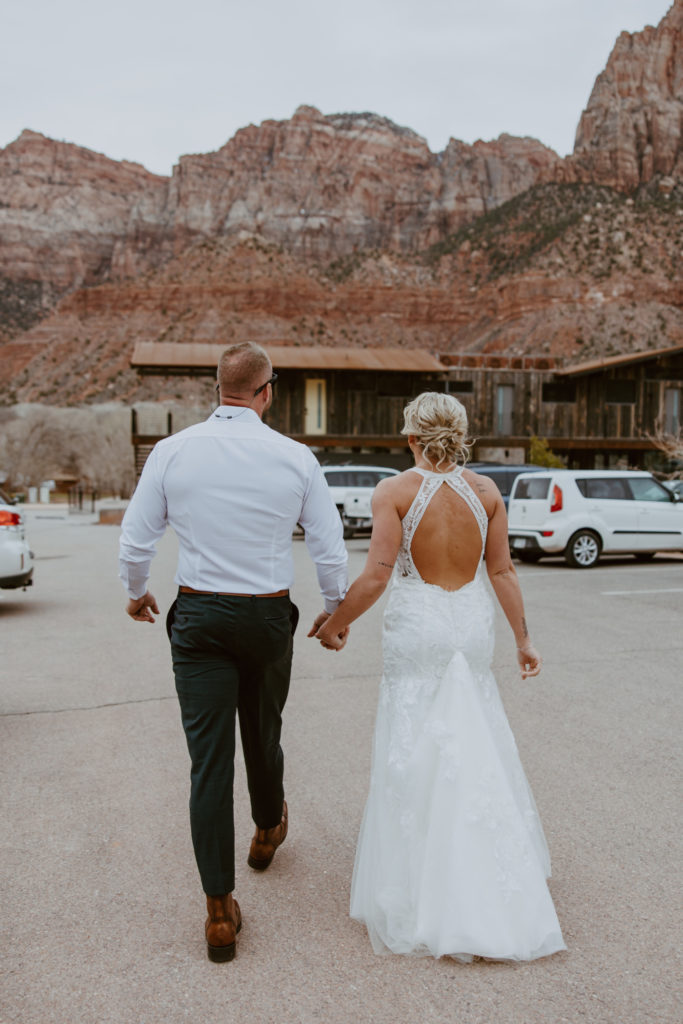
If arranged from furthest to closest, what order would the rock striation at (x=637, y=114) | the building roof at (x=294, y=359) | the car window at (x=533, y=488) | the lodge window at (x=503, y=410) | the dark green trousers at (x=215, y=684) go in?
the rock striation at (x=637, y=114)
the lodge window at (x=503, y=410)
the building roof at (x=294, y=359)
the car window at (x=533, y=488)
the dark green trousers at (x=215, y=684)

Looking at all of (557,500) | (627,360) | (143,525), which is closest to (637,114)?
(627,360)

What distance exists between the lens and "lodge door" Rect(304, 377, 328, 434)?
141 ft

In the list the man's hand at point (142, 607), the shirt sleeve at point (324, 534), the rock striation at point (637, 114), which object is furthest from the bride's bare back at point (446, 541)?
the rock striation at point (637, 114)

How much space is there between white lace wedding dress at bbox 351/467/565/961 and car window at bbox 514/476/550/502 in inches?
510

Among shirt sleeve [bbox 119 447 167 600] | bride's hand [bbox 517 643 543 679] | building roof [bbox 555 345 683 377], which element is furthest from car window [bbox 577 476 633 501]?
building roof [bbox 555 345 683 377]

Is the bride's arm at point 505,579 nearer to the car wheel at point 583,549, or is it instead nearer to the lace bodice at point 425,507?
the lace bodice at point 425,507

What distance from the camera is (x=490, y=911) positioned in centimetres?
276

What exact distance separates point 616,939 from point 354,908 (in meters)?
0.91

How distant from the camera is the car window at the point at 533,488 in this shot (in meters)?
15.8

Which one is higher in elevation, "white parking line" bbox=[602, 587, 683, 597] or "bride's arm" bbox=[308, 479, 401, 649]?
"bride's arm" bbox=[308, 479, 401, 649]

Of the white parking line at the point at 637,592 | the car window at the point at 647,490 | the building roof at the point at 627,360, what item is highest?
the building roof at the point at 627,360

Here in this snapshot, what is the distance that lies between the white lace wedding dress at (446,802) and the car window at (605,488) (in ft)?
43.1

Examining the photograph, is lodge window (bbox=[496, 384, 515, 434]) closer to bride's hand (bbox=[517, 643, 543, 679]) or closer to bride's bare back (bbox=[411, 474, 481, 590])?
bride's hand (bbox=[517, 643, 543, 679])

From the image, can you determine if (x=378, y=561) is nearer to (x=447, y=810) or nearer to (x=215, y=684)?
(x=215, y=684)
